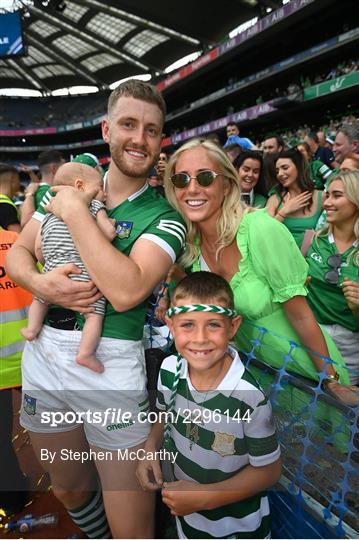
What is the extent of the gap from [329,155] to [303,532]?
19.4ft

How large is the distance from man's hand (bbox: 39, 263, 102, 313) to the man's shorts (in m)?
0.17

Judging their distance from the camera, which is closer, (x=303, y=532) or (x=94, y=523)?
(x=303, y=532)

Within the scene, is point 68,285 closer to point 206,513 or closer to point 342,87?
point 206,513

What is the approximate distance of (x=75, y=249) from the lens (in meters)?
1.45

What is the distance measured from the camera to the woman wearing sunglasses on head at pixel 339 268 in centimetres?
235

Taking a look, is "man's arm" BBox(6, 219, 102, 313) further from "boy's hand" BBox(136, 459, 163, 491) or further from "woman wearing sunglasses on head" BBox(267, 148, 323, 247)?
"woman wearing sunglasses on head" BBox(267, 148, 323, 247)

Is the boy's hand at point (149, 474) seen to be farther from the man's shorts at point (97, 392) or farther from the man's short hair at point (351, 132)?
the man's short hair at point (351, 132)

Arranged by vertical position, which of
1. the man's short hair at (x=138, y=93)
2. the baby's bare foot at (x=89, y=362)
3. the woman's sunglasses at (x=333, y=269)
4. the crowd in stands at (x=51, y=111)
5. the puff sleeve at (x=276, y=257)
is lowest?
the baby's bare foot at (x=89, y=362)

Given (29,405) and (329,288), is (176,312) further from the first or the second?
(329,288)

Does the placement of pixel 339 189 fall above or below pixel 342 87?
below

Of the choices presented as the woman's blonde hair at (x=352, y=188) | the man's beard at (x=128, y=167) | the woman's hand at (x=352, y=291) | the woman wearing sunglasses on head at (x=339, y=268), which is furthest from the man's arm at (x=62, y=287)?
the woman's blonde hair at (x=352, y=188)

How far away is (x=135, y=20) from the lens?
27.2 m

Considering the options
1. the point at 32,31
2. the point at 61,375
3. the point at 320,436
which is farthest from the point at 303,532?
the point at 32,31

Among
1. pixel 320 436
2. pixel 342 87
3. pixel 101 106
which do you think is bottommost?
pixel 320 436
